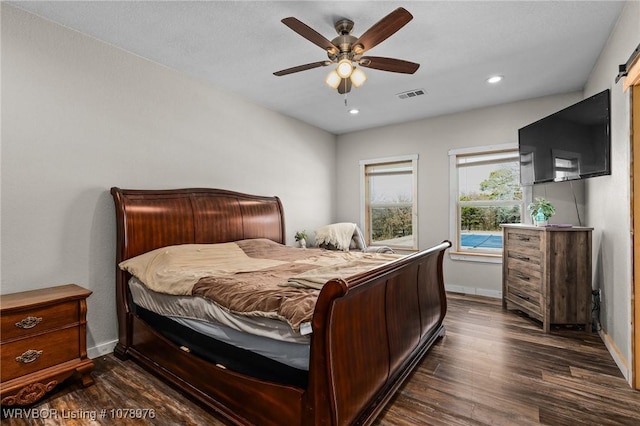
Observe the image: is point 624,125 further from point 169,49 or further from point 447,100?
point 169,49

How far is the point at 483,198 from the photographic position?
4586 millimetres

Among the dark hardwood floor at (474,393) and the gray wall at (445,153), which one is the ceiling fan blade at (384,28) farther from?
the gray wall at (445,153)

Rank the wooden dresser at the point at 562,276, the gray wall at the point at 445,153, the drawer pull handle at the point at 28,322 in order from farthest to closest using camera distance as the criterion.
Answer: the gray wall at the point at 445,153, the wooden dresser at the point at 562,276, the drawer pull handle at the point at 28,322

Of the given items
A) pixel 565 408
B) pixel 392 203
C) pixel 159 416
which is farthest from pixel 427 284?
pixel 392 203

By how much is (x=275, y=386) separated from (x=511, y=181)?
167 inches

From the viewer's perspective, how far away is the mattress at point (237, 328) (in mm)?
1515

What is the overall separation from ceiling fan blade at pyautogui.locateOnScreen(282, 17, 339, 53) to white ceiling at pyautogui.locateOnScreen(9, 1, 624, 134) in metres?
0.28

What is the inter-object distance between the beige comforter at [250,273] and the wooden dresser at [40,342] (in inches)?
A: 19.2

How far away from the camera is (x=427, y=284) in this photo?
277 centimetres

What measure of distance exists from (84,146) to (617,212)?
14.6 feet

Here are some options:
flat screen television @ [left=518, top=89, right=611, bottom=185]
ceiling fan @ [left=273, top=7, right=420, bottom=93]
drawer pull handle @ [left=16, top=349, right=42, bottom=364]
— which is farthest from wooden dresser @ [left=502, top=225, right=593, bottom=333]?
drawer pull handle @ [left=16, top=349, right=42, bottom=364]

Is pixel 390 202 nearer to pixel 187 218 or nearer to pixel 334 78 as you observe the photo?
pixel 334 78

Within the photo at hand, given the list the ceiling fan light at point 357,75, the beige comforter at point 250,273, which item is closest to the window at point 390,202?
the beige comforter at point 250,273

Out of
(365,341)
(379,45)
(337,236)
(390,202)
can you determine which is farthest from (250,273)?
(390,202)
